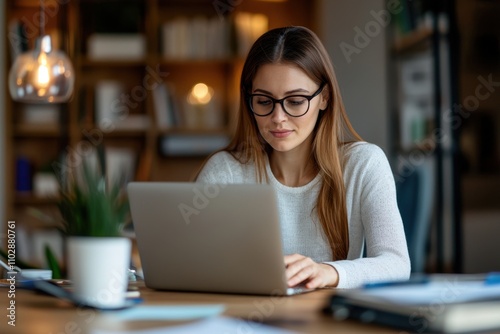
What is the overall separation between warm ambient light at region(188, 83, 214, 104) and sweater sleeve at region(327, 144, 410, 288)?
295 centimetres

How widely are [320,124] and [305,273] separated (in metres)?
0.70

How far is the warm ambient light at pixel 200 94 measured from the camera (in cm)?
500

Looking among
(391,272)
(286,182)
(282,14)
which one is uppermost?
(282,14)

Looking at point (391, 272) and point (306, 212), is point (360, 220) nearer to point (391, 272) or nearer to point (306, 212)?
point (306, 212)

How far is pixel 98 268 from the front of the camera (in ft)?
4.16

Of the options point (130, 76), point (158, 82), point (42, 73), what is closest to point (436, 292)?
point (42, 73)

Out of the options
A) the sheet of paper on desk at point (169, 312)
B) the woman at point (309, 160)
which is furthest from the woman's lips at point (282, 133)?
the sheet of paper on desk at point (169, 312)

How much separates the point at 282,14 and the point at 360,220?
10.3ft

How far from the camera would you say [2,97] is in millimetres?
4863

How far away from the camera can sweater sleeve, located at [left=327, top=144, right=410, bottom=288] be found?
170 cm

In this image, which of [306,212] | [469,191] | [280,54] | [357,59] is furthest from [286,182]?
[357,59]

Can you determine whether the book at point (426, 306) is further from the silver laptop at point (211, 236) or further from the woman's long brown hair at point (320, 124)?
the woman's long brown hair at point (320, 124)

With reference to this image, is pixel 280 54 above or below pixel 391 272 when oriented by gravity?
above

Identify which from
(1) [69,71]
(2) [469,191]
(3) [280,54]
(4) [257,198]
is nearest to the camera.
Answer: (4) [257,198]
